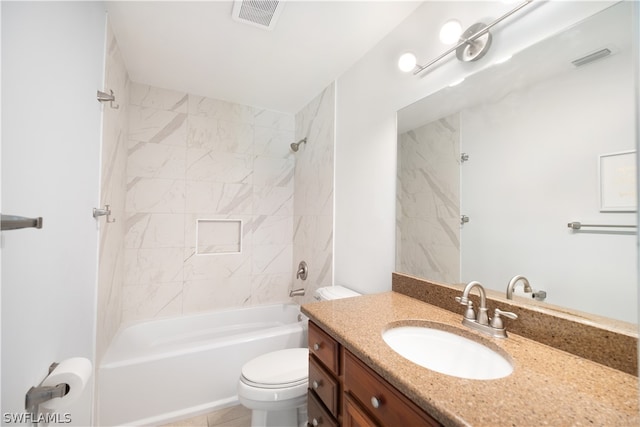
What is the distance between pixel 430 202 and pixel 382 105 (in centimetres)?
74

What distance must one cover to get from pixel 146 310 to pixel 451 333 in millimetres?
2476

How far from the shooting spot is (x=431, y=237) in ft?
4.26

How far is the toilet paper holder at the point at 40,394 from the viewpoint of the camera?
0.65 meters

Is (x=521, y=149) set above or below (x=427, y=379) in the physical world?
above

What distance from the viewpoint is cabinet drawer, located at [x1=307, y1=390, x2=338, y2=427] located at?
0.95 meters

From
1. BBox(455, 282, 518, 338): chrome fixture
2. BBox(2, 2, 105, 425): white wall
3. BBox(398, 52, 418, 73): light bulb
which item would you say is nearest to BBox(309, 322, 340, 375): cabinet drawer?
BBox(455, 282, 518, 338): chrome fixture

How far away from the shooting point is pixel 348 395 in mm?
858

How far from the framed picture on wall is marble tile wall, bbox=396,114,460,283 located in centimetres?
47

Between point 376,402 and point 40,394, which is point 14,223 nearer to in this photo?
point 40,394

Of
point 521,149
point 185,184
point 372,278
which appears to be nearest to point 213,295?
point 185,184

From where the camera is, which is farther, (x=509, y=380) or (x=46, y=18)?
(x=46, y=18)

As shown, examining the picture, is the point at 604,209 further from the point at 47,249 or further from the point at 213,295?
the point at 213,295

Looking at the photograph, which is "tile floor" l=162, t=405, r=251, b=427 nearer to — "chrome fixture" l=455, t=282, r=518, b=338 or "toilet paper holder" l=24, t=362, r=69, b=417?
"toilet paper holder" l=24, t=362, r=69, b=417

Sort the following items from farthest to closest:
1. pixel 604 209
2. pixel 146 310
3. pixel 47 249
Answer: pixel 146 310 < pixel 47 249 < pixel 604 209
